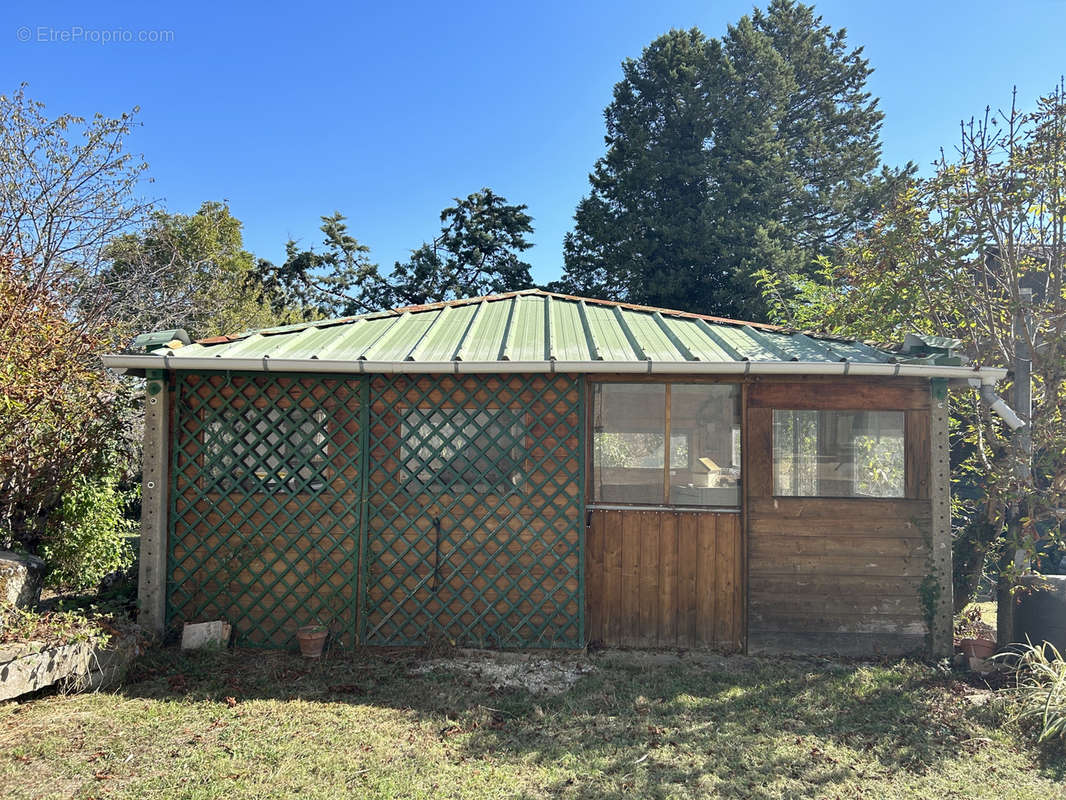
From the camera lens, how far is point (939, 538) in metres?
4.51

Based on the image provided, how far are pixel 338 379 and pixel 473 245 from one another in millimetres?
16654

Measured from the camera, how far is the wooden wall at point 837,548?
4.54 m

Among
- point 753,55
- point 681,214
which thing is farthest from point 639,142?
point 753,55

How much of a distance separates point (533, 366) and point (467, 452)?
0.86m

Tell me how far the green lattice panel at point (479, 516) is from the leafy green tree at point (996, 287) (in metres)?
3.19

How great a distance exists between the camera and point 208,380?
463 cm

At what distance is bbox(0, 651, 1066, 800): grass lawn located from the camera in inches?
110

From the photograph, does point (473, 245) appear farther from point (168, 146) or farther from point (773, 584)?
point (773, 584)

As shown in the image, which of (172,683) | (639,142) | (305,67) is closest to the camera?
(172,683)

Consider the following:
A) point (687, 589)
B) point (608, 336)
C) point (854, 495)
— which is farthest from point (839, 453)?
point (608, 336)

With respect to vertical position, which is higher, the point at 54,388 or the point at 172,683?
the point at 54,388

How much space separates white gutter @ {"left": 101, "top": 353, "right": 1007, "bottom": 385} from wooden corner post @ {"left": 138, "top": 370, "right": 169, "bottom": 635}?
0.31m

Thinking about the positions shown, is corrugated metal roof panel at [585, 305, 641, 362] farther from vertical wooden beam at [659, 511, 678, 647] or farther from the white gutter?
vertical wooden beam at [659, 511, 678, 647]

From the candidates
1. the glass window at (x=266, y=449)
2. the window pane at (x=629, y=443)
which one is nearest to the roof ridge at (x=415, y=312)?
the glass window at (x=266, y=449)
